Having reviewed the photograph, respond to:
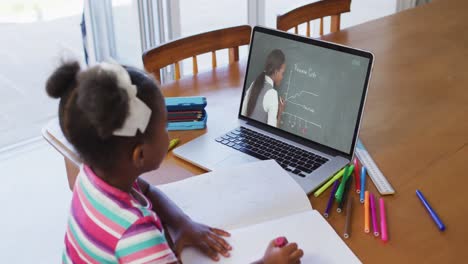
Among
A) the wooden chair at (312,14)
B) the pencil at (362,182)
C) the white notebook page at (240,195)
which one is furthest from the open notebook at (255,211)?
the wooden chair at (312,14)

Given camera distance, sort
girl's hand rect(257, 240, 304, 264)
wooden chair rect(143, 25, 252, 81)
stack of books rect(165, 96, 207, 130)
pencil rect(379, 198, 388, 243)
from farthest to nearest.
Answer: wooden chair rect(143, 25, 252, 81) < stack of books rect(165, 96, 207, 130) < pencil rect(379, 198, 388, 243) < girl's hand rect(257, 240, 304, 264)

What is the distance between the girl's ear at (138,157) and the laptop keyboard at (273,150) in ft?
1.41

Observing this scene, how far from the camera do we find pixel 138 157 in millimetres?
821

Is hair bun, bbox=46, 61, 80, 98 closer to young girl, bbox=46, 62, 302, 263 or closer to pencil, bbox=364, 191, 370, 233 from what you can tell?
young girl, bbox=46, 62, 302, 263

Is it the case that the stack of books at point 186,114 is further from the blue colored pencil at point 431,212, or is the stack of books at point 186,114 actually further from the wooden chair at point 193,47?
the blue colored pencil at point 431,212

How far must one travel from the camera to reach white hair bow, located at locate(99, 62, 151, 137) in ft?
2.49

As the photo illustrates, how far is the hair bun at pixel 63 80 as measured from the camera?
813 mm

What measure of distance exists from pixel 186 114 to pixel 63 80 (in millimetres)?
558

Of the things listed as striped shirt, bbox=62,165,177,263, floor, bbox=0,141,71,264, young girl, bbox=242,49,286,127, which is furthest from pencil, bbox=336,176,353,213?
floor, bbox=0,141,71,264

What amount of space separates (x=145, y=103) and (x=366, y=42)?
1248mm

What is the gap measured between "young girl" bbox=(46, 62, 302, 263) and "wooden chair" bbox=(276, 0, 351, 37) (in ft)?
3.67

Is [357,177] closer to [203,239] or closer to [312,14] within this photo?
[203,239]

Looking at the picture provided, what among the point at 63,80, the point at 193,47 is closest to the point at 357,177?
the point at 63,80

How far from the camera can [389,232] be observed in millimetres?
1003
